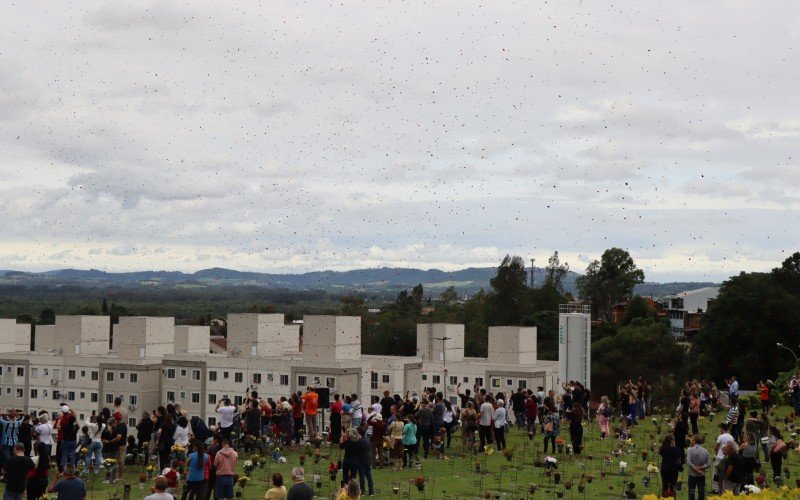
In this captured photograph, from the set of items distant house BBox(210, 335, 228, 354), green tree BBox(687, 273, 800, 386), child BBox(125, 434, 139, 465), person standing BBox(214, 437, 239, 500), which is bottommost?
distant house BBox(210, 335, 228, 354)

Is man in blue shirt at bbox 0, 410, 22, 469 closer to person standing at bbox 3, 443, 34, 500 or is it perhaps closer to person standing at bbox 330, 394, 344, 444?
person standing at bbox 3, 443, 34, 500

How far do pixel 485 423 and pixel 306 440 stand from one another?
16.9ft

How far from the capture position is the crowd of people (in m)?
19.4

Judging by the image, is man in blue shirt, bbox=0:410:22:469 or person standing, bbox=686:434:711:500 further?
man in blue shirt, bbox=0:410:22:469

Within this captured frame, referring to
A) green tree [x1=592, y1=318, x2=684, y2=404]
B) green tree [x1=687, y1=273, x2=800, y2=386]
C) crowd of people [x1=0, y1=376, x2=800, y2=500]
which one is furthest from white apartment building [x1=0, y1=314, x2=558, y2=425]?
crowd of people [x1=0, y1=376, x2=800, y2=500]

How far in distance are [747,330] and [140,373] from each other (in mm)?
44526

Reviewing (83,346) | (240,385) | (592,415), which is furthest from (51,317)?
(592,415)

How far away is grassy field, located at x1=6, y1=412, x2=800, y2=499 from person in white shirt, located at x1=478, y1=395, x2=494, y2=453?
47cm

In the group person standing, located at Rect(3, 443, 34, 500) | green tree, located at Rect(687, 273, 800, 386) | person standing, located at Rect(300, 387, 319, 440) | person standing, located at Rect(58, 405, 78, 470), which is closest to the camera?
person standing, located at Rect(3, 443, 34, 500)

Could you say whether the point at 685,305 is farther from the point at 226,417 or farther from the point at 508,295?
the point at 226,417

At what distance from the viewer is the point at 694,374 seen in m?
74.2

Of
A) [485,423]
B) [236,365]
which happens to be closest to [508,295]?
[236,365]

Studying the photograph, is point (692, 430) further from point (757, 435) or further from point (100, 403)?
point (100, 403)

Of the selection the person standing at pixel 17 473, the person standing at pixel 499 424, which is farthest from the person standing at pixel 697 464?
the person standing at pixel 17 473
